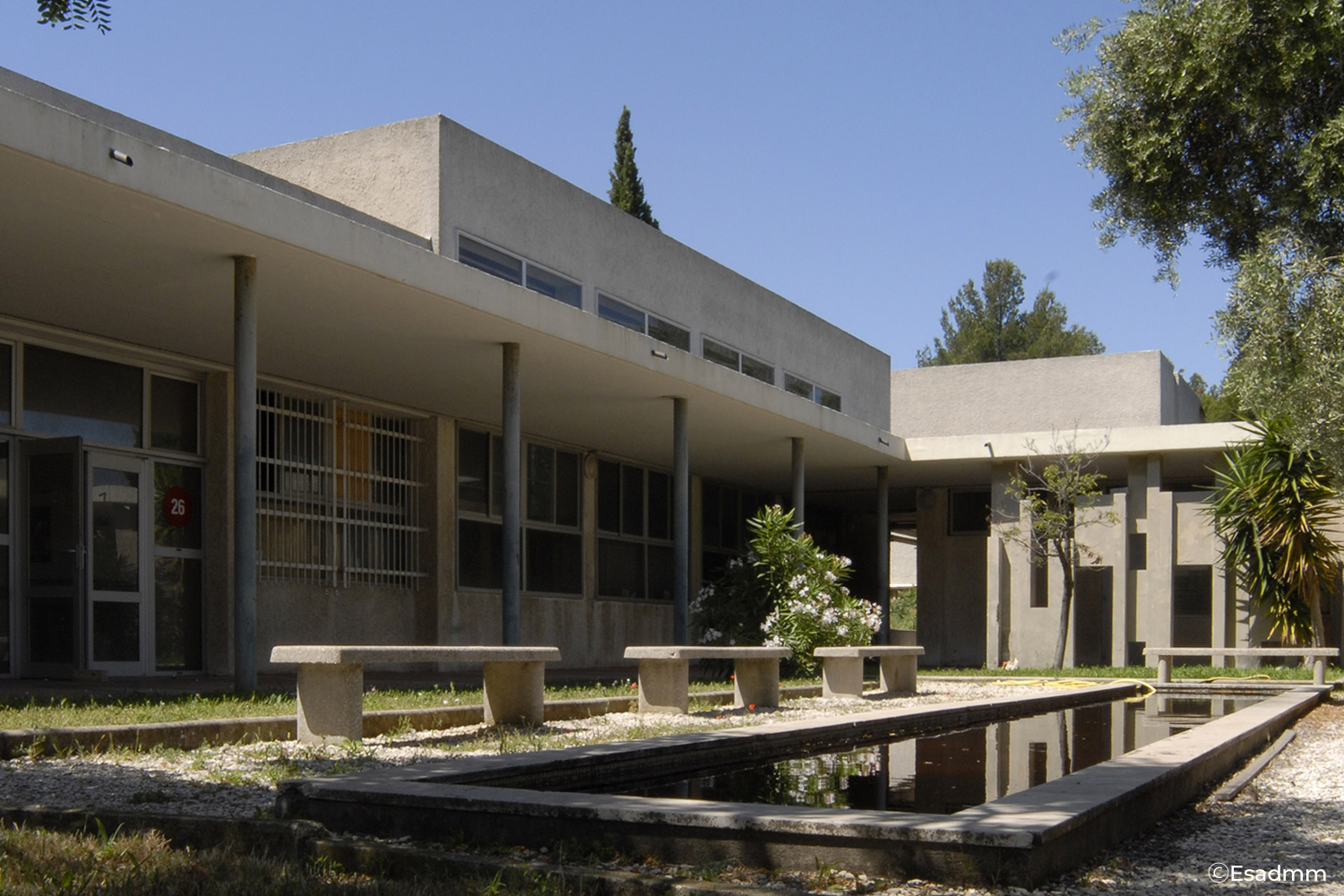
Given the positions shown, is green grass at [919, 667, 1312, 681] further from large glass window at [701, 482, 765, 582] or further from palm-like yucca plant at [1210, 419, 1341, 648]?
large glass window at [701, 482, 765, 582]

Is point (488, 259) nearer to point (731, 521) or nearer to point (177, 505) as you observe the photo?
point (177, 505)

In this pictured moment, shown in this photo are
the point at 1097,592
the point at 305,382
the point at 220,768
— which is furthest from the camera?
the point at 1097,592

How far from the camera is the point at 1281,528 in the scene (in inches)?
701

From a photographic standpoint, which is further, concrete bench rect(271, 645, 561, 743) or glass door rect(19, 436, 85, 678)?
glass door rect(19, 436, 85, 678)

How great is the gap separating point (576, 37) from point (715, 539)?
12.0 meters

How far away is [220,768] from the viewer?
6.27 metres

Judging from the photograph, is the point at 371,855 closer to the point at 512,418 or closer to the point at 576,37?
the point at 512,418

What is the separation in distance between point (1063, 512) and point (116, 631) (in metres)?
13.6

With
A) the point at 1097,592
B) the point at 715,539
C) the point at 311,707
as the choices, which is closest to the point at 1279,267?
the point at 311,707

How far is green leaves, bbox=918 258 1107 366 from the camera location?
56.7m

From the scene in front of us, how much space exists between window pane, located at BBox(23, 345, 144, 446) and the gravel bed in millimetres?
5554

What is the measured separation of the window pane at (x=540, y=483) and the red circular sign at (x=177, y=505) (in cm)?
567

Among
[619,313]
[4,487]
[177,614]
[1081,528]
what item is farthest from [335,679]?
[1081,528]

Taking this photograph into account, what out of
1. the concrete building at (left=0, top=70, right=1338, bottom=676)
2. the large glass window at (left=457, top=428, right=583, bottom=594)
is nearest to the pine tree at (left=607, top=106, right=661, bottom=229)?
the concrete building at (left=0, top=70, right=1338, bottom=676)
